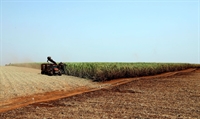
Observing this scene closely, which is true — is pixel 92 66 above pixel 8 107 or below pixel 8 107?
above

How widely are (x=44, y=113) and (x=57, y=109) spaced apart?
1181mm

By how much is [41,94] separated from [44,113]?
27.4ft

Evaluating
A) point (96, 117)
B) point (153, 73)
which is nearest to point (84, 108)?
point (96, 117)

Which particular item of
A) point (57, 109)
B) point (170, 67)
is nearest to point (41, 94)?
point (57, 109)

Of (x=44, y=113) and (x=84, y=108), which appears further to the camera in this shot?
(x=84, y=108)

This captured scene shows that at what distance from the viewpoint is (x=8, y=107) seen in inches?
650

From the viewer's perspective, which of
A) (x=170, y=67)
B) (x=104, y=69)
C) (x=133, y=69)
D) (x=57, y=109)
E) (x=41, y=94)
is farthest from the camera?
(x=170, y=67)

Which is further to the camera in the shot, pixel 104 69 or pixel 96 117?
pixel 104 69

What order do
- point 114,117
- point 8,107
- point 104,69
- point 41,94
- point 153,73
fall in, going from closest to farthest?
point 114,117 → point 8,107 → point 41,94 → point 104,69 → point 153,73

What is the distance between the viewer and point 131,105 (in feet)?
51.8

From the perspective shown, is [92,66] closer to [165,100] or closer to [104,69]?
[104,69]

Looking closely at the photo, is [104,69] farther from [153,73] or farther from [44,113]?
[44,113]

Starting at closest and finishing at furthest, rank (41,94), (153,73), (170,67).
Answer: (41,94)
(153,73)
(170,67)

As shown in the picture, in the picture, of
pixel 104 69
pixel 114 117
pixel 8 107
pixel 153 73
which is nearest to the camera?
pixel 114 117
